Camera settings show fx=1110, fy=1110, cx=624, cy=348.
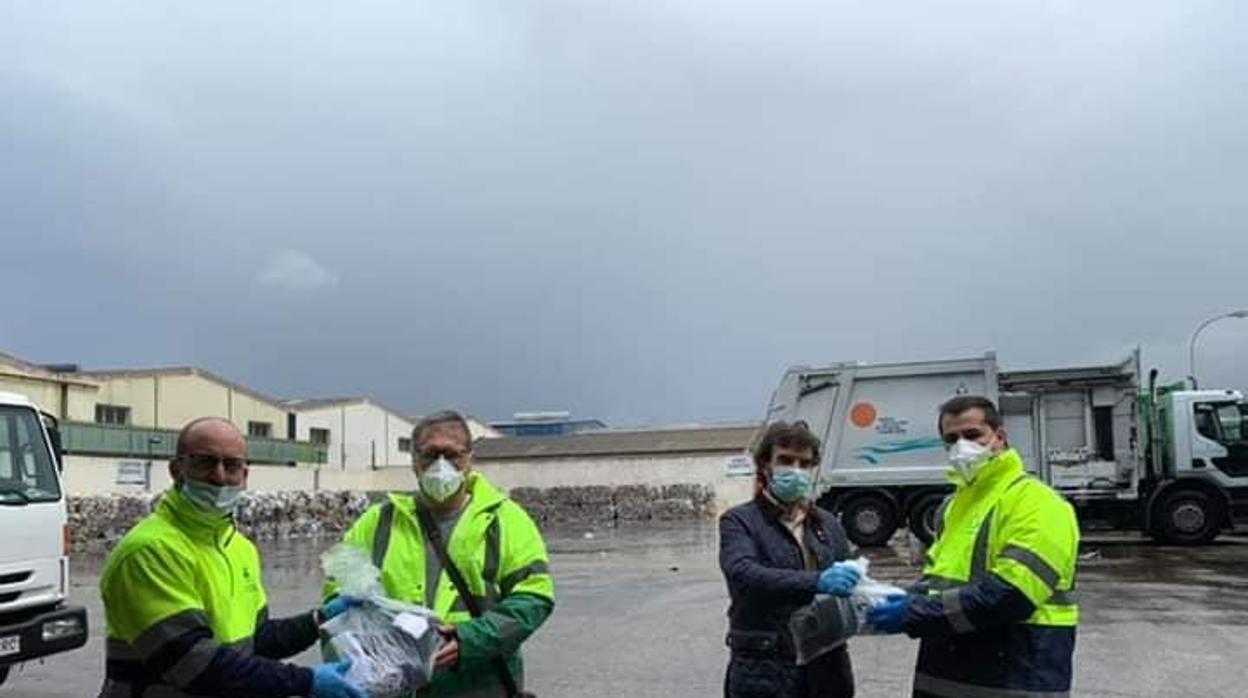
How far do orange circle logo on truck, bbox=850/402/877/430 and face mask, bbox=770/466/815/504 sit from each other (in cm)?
1663

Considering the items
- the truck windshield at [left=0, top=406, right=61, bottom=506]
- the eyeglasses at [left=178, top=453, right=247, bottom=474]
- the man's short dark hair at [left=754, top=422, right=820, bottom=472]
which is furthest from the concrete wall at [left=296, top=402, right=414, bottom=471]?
the eyeglasses at [left=178, top=453, right=247, bottom=474]

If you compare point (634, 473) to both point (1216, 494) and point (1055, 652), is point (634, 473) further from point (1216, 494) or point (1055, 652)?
point (1055, 652)

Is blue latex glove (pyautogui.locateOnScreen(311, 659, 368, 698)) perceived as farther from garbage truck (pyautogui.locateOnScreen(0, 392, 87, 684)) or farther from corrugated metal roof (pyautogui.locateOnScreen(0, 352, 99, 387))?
corrugated metal roof (pyautogui.locateOnScreen(0, 352, 99, 387))

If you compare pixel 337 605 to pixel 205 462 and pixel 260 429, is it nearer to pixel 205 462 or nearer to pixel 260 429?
pixel 205 462

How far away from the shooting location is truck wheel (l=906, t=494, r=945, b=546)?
63.6ft

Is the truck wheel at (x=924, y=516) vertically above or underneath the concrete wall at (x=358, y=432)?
underneath

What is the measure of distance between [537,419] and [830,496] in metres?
75.9

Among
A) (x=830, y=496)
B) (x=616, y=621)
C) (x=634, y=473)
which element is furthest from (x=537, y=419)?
(x=616, y=621)

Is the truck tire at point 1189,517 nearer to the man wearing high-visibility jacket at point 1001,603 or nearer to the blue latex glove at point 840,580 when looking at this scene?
the man wearing high-visibility jacket at point 1001,603

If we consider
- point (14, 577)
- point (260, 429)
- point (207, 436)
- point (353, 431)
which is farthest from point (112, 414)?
point (207, 436)

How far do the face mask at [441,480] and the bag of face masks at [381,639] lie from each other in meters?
0.33

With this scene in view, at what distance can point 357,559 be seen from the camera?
3176 mm

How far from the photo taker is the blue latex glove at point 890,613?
11.7 ft

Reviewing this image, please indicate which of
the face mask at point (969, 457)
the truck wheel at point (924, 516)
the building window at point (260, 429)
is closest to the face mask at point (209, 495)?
the face mask at point (969, 457)
